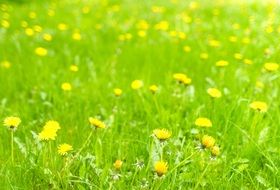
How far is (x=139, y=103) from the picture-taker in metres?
3.12

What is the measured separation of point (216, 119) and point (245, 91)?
0.61 meters

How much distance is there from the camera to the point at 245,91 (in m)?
3.22

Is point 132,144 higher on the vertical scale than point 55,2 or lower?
higher

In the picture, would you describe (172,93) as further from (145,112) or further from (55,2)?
(55,2)

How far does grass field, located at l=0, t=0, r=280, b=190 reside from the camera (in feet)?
6.89

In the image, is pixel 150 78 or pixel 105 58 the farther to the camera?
pixel 105 58

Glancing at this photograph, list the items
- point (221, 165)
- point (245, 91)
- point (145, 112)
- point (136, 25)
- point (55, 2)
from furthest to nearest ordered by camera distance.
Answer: point (55, 2) → point (136, 25) → point (245, 91) → point (145, 112) → point (221, 165)

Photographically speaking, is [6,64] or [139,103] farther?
[6,64]

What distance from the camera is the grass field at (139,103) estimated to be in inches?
82.7

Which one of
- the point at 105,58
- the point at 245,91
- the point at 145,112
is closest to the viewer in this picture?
the point at 145,112

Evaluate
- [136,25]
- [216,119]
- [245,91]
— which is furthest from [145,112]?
[136,25]

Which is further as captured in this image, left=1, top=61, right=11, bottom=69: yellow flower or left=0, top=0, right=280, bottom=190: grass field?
left=1, top=61, right=11, bottom=69: yellow flower

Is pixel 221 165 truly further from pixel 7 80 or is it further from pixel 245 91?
pixel 7 80

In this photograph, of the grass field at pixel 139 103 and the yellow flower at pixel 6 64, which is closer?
the grass field at pixel 139 103
